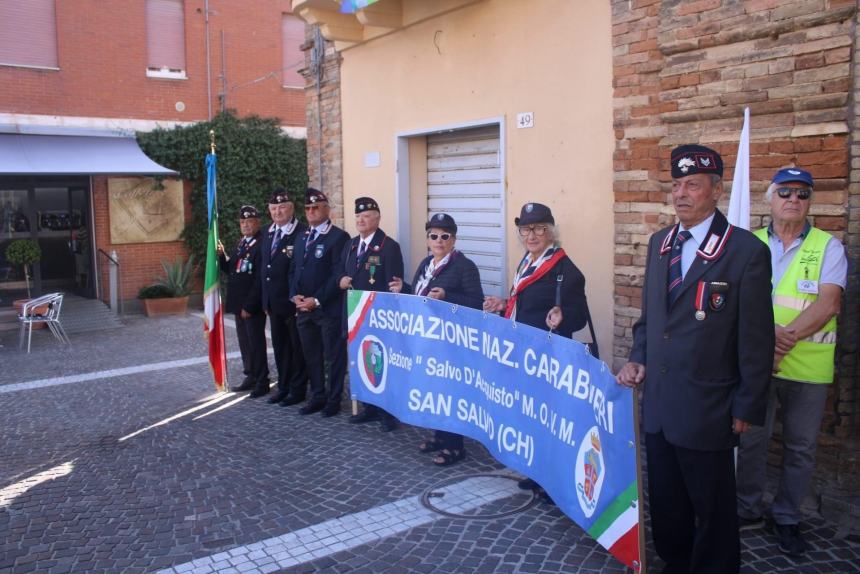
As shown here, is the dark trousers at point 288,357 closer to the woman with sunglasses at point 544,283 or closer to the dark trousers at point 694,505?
the woman with sunglasses at point 544,283

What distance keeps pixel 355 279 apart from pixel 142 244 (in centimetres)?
1151

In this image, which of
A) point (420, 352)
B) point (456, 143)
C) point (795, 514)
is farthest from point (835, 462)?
point (456, 143)

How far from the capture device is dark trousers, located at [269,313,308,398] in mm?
7727

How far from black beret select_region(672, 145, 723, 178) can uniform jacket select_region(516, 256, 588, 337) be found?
1.60m

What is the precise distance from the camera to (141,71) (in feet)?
54.5

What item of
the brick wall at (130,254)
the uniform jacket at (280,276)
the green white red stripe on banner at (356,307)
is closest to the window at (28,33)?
the brick wall at (130,254)

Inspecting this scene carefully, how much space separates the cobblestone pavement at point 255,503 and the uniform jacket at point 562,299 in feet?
3.93

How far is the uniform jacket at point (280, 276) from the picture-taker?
7656 millimetres

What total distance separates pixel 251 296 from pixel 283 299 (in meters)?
0.57

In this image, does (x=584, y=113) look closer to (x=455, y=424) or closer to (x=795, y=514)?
(x=455, y=424)

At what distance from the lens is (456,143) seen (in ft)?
26.4

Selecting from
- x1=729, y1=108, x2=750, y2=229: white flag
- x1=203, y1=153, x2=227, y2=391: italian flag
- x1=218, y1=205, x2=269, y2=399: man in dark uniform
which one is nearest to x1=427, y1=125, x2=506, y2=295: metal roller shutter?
x1=218, y1=205, x2=269, y2=399: man in dark uniform

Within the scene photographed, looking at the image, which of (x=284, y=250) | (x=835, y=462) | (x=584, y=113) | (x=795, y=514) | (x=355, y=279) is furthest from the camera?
(x=284, y=250)

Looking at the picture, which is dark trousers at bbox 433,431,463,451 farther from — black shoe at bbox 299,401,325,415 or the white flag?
the white flag
